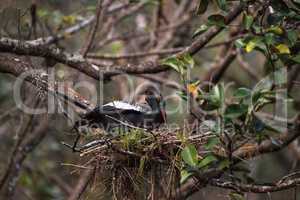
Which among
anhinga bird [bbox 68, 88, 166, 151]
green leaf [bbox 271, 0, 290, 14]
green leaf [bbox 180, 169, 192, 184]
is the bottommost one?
green leaf [bbox 180, 169, 192, 184]

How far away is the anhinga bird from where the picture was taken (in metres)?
2.86

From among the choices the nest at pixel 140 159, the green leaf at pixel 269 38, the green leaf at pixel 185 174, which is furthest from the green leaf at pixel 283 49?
the green leaf at pixel 185 174

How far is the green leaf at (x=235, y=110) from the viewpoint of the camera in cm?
243

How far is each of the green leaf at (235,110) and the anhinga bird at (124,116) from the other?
1.61 ft

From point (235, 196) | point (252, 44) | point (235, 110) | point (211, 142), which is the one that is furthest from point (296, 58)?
point (235, 196)

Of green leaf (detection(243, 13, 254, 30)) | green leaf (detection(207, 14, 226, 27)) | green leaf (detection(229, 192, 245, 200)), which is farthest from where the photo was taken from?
green leaf (detection(207, 14, 226, 27))

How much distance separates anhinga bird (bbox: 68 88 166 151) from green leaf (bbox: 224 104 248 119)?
492 mm

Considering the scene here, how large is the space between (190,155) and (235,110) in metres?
0.28

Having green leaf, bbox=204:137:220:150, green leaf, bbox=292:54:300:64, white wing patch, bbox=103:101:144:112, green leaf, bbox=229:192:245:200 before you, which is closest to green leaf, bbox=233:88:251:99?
green leaf, bbox=204:137:220:150

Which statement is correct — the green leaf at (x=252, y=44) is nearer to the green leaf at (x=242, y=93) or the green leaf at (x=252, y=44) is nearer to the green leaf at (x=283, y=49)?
the green leaf at (x=283, y=49)

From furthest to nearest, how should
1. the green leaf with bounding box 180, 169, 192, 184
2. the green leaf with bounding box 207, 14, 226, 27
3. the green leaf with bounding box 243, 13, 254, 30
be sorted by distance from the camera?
the green leaf with bounding box 207, 14, 226, 27
the green leaf with bounding box 243, 13, 254, 30
the green leaf with bounding box 180, 169, 192, 184

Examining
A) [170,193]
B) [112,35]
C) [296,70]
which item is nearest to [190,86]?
[170,193]

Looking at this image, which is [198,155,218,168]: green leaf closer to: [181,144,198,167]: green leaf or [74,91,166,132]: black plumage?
[181,144,198,167]: green leaf

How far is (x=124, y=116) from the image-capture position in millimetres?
3023
